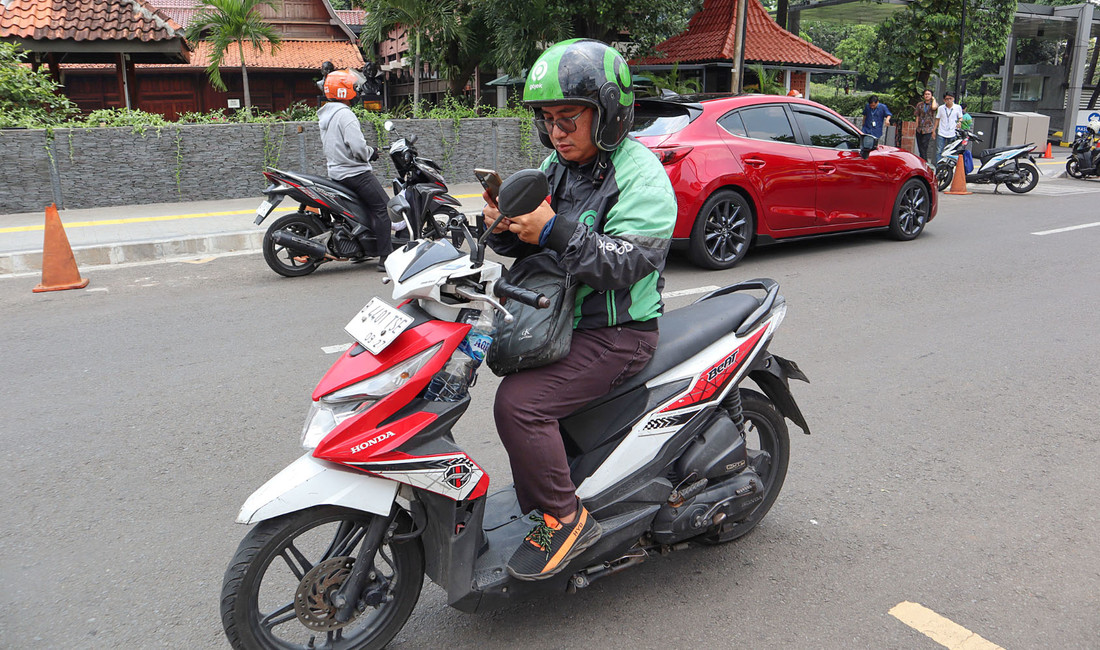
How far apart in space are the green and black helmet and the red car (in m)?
5.22

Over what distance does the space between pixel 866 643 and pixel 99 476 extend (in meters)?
3.36

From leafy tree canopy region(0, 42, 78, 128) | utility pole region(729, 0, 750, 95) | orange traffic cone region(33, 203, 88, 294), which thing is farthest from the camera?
utility pole region(729, 0, 750, 95)

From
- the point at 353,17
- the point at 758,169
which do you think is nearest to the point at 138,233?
the point at 758,169

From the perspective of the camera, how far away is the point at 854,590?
3.04 meters

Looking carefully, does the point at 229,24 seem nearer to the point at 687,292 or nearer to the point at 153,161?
the point at 153,161

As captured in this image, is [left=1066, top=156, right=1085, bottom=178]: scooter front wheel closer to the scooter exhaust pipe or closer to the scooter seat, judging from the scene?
the scooter exhaust pipe

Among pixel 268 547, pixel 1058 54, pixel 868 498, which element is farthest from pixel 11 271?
pixel 1058 54

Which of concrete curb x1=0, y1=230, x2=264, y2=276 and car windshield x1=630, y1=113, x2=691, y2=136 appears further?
concrete curb x1=0, y1=230, x2=264, y2=276

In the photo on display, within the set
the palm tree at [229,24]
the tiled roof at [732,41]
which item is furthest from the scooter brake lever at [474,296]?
the tiled roof at [732,41]

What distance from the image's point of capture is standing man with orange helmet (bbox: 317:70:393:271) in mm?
7984

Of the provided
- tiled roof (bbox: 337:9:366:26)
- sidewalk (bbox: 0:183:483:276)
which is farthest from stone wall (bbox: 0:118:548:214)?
tiled roof (bbox: 337:9:366:26)

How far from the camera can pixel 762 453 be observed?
332cm

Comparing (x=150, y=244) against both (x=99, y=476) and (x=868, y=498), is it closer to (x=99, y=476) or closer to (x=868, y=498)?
(x=99, y=476)

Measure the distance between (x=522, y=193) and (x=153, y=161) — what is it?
37.2ft
